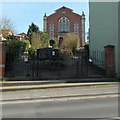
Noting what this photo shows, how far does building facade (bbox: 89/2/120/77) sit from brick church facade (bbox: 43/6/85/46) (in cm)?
5480

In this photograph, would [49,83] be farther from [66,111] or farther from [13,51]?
[66,111]

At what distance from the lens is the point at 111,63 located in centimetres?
2158

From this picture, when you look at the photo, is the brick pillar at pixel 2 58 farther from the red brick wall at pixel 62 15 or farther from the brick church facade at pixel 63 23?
the red brick wall at pixel 62 15

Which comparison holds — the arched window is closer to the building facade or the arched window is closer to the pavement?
the building facade

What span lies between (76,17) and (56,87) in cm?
7135

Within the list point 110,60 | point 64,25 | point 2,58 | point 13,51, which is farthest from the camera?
point 64,25

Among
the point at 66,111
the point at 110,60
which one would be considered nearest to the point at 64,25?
the point at 110,60

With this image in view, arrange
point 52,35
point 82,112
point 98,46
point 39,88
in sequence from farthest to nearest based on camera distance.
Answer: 1. point 52,35
2. point 98,46
3. point 39,88
4. point 82,112

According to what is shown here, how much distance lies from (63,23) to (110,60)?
66756mm

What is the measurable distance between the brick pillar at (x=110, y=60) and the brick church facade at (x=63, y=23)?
2463 inches

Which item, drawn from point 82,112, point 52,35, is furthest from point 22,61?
point 52,35

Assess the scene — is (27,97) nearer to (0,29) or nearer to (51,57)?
(51,57)

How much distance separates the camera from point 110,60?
21688mm

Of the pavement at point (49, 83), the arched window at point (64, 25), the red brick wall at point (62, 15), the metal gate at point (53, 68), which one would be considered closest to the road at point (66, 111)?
the pavement at point (49, 83)
